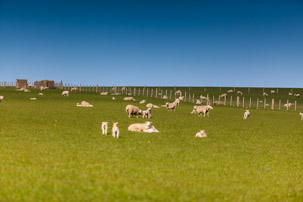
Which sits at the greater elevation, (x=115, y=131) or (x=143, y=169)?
(x=115, y=131)

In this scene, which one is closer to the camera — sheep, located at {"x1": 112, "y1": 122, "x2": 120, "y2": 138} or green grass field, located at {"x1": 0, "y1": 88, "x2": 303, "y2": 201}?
green grass field, located at {"x1": 0, "y1": 88, "x2": 303, "y2": 201}

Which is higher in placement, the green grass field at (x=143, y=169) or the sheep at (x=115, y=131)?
the sheep at (x=115, y=131)

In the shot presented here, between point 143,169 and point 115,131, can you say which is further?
point 115,131

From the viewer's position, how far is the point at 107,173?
378 inches

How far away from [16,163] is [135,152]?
460 centimetres

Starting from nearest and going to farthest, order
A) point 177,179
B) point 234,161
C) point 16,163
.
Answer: point 177,179 < point 16,163 < point 234,161

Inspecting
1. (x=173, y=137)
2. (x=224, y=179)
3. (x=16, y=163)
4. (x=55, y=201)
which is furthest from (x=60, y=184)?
(x=173, y=137)

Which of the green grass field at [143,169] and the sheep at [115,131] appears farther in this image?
the sheep at [115,131]

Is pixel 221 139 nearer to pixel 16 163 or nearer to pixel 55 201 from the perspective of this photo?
pixel 16 163

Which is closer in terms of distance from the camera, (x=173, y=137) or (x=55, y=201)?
(x=55, y=201)

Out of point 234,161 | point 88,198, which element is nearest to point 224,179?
point 234,161

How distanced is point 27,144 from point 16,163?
3970mm

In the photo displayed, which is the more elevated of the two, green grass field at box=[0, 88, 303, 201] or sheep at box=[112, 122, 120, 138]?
sheep at box=[112, 122, 120, 138]

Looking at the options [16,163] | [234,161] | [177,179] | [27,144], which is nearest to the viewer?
[177,179]
